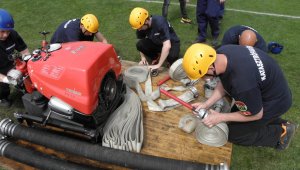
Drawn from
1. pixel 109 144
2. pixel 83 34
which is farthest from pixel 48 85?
pixel 83 34

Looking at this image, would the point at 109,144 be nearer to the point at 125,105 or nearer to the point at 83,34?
the point at 125,105

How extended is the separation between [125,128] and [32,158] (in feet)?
3.83

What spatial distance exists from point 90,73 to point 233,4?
6423mm

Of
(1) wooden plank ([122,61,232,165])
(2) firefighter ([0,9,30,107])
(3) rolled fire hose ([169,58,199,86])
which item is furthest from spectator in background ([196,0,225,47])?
(2) firefighter ([0,9,30,107])

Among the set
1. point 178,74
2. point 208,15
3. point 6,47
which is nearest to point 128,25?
point 208,15

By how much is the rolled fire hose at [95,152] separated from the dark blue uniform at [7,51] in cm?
112

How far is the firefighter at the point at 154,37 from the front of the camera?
4793 mm

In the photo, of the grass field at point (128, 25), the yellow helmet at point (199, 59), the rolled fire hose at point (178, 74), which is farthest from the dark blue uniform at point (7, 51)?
the yellow helmet at point (199, 59)

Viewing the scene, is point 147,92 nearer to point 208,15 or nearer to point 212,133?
point 212,133

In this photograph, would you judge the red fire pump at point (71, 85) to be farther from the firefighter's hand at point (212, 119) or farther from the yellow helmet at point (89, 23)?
the firefighter's hand at point (212, 119)

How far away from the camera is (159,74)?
5105 mm

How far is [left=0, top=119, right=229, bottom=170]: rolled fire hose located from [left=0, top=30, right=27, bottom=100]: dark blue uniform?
1.12 m

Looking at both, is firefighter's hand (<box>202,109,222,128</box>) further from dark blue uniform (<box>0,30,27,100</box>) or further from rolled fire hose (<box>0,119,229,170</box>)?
Answer: dark blue uniform (<box>0,30,27,100</box>)

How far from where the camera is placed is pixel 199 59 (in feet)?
10.4
